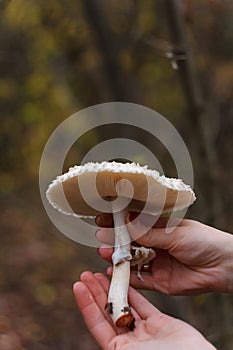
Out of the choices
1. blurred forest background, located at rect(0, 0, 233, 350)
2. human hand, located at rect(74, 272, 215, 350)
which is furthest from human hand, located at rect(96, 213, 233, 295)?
blurred forest background, located at rect(0, 0, 233, 350)

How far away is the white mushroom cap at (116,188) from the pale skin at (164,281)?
11 cm

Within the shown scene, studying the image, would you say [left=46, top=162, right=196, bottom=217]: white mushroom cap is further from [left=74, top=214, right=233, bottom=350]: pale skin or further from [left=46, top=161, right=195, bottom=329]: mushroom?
[left=74, top=214, right=233, bottom=350]: pale skin

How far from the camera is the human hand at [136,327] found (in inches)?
72.9

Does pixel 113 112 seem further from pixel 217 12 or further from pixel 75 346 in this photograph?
pixel 75 346

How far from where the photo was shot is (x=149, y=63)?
18.8ft

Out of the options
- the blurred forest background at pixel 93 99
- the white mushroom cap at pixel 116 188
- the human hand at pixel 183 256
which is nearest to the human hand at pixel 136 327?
the human hand at pixel 183 256

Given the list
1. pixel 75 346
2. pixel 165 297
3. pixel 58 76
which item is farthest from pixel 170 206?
pixel 58 76

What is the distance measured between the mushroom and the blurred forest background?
144cm

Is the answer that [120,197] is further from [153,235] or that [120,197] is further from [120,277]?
[120,277]

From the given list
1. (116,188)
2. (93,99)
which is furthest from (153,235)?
(93,99)

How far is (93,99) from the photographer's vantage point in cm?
578

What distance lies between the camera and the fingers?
1.97 meters

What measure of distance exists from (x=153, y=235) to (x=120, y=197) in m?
0.20

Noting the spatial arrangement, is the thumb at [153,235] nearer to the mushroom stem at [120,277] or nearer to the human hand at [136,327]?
the mushroom stem at [120,277]
